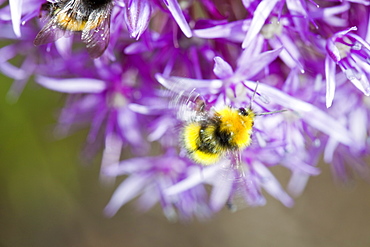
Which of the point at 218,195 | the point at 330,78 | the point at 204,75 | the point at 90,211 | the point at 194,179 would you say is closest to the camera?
the point at 330,78

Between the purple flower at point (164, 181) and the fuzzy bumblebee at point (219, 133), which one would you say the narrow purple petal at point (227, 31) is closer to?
the fuzzy bumblebee at point (219, 133)

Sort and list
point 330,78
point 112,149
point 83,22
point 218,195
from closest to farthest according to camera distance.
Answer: point 83,22 → point 330,78 → point 112,149 → point 218,195

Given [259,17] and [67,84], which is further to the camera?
[67,84]

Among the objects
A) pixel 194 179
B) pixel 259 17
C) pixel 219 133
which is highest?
pixel 259 17

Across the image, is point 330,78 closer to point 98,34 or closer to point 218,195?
point 98,34

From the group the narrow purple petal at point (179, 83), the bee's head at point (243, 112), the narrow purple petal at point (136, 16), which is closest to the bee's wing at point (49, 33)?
the narrow purple petal at point (136, 16)

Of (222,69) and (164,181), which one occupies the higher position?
(222,69)

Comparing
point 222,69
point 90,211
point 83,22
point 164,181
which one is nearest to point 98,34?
point 83,22
